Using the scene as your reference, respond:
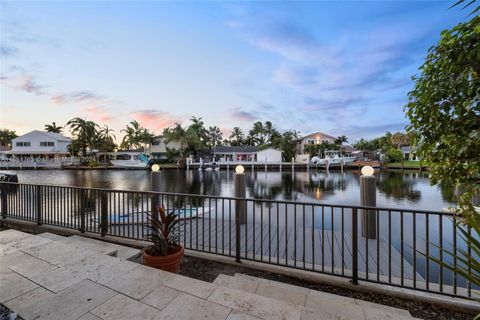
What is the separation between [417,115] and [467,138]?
45cm

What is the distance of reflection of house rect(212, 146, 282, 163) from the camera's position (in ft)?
144

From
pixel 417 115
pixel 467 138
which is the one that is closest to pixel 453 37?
pixel 417 115

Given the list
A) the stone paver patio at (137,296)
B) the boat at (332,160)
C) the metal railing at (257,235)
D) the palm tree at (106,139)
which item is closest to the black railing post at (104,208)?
the metal railing at (257,235)

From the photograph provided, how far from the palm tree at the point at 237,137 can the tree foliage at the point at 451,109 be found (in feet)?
189

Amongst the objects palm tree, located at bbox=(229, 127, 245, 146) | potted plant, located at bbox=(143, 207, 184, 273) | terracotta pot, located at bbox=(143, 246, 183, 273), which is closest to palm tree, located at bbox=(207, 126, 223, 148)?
palm tree, located at bbox=(229, 127, 245, 146)

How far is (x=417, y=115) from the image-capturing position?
6.66 ft

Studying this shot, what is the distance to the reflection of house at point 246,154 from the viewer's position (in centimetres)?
4400

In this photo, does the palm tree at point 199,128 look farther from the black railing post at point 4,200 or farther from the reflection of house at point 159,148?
the black railing post at point 4,200

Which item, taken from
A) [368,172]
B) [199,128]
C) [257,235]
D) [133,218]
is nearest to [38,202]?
[133,218]

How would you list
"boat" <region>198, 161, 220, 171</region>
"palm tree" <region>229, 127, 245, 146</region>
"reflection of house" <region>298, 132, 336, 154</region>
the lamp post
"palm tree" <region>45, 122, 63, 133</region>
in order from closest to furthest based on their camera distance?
the lamp post
"boat" <region>198, 161, 220, 171</region>
"reflection of house" <region>298, 132, 336, 154</region>
"palm tree" <region>45, 122, 63, 133</region>
"palm tree" <region>229, 127, 245, 146</region>

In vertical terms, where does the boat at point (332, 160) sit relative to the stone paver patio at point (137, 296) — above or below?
above

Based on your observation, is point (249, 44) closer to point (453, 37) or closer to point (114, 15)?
point (114, 15)

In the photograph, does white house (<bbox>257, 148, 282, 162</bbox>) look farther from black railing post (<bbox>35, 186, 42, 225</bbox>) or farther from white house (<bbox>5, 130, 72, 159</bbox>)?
white house (<bbox>5, 130, 72, 159</bbox>)

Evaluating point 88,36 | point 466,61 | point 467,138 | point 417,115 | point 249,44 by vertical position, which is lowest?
point 467,138
